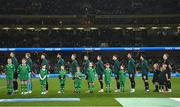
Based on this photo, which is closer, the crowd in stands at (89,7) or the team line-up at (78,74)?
the team line-up at (78,74)

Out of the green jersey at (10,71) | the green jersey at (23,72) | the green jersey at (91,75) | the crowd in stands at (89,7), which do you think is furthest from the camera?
the crowd in stands at (89,7)

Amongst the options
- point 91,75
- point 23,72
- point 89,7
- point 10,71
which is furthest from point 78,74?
point 89,7

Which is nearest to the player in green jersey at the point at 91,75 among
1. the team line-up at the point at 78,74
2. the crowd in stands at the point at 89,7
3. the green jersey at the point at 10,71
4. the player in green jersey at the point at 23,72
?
the team line-up at the point at 78,74

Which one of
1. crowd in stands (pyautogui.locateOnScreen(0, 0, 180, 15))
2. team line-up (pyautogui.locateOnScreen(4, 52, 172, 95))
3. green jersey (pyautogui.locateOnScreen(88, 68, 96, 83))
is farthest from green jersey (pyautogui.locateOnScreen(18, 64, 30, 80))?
crowd in stands (pyautogui.locateOnScreen(0, 0, 180, 15))

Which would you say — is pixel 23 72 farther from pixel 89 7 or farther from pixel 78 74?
pixel 89 7

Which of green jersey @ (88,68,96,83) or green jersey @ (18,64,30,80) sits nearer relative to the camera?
green jersey @ (18,64,30,80)

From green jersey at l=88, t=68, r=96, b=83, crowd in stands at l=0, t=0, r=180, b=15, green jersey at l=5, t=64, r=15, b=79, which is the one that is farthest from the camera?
crowd in stands at l=0, t=0, r=180, b=15

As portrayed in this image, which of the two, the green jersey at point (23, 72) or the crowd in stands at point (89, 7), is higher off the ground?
the crowd in stands at point (89, 7)

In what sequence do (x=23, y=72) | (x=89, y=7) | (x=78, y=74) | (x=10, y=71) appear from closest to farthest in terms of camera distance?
(x=23, y=72)
(x=10, y=71)
(x=78, y=74)
(x=89, y=7)

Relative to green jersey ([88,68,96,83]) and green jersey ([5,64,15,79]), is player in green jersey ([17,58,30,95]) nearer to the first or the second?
green jersey ([5,64,15,79])

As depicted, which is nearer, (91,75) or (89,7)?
(91,75)

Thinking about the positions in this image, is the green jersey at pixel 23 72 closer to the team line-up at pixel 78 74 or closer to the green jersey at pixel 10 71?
the team line-up at pixel 78 74

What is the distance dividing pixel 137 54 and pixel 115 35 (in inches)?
199

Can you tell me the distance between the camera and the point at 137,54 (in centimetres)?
5912
